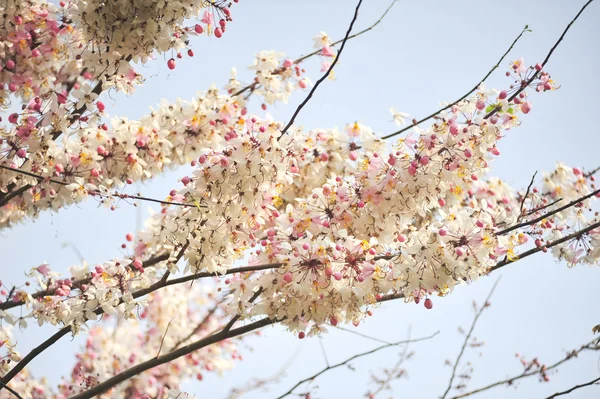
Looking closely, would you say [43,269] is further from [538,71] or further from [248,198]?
[538,71]

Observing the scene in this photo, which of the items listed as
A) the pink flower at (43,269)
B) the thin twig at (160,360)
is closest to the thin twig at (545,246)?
the thin twig at (160,360)

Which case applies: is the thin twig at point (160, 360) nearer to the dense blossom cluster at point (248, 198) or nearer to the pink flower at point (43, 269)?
the dense blossom cluster at point (248, 198)

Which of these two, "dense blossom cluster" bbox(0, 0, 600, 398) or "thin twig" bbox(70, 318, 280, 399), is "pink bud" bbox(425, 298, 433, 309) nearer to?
"dense blossom cluster" bbox(0, 0, 600, 398)

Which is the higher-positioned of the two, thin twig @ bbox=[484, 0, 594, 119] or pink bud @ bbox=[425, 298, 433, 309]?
thin twig @ bbox=[484, 0, 594, 119]

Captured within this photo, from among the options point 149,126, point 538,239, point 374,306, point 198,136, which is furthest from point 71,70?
point 538,239

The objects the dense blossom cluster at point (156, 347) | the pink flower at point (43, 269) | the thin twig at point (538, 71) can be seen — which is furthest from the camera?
the dense blossom cluster at point (156, 347)

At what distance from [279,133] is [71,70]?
1.51 meters

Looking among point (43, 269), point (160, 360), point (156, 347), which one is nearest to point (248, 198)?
point (160, 360)

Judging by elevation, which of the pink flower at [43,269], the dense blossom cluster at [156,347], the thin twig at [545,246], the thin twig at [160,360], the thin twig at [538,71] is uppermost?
the dense blossom cluster at [156,347]

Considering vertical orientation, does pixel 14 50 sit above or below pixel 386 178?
above

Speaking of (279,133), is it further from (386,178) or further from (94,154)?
(94,154)

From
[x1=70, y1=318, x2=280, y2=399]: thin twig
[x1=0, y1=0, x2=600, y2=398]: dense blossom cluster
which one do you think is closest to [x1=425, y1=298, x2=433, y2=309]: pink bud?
[x1=0, y1=0, x2=600, y2=398]: dense blossom cluster

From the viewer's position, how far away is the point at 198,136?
410 centimetres

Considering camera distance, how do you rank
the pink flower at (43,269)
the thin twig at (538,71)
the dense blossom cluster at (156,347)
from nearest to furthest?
the thin twig at (538,71), the pink flower at (43,269), the dense blossom cluster at (156,347)
